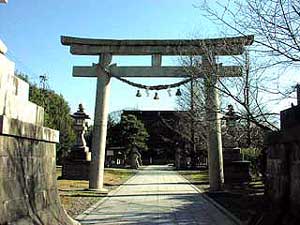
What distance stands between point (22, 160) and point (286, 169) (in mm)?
4066

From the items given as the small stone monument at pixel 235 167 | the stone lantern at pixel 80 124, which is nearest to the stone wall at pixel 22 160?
the small stone monument at pixel 235 167

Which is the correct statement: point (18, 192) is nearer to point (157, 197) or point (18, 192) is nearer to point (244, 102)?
point (244, 102)

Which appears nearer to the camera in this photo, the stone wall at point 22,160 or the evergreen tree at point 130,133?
the stone wall at point 22,160

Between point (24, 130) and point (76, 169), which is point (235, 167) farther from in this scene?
point (24, 130)

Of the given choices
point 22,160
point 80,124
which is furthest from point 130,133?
point 22,160

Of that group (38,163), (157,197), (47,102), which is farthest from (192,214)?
(47,102)

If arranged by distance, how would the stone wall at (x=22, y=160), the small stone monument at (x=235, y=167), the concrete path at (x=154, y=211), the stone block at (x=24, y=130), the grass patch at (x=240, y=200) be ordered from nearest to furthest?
the stone block at (x=24, y=130) → the stone wall at (x=22, y=160) → the concrete path at (x=154, y=211) → the grass patch at (x=240, y=200) → the small stone monument at (x=235, y=167)

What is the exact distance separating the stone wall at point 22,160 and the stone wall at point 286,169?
3.80 metres

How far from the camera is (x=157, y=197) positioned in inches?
698

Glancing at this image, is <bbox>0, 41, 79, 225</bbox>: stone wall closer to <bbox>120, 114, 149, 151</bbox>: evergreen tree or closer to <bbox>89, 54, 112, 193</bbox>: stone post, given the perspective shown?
<bbox>89, 54, 112, 193</bbox>: stone post

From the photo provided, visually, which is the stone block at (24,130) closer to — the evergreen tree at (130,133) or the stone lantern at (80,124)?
the stone lantern at (80,124)

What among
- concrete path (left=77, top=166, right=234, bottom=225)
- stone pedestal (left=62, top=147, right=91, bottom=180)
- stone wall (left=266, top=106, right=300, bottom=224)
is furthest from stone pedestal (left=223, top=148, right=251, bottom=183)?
stone wall (left=266, top=106, right=300, bottom=224)

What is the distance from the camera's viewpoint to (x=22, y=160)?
658 centimetres

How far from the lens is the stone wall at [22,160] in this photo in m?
Result: 5.83
